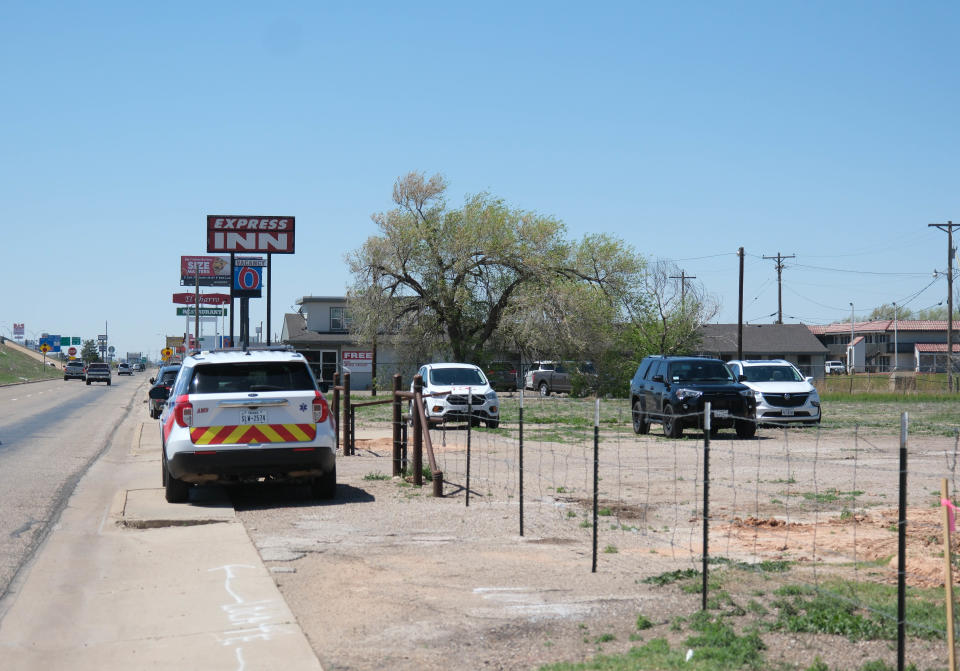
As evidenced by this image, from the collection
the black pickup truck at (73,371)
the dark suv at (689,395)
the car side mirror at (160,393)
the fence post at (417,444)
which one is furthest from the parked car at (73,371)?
the fence post at (417,444)

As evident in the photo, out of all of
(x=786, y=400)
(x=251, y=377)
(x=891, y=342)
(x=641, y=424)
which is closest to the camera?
(x=251, y=377)

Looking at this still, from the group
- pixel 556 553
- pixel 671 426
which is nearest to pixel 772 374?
pixel 671 426

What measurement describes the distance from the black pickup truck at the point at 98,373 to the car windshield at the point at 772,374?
208ft

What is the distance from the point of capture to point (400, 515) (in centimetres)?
1092

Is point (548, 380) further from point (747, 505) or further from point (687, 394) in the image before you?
point (747, 505)

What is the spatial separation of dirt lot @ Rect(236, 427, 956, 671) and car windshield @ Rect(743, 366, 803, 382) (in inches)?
415

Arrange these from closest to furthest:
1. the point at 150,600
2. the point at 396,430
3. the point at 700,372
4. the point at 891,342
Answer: the point at 150,600, the point at 396,430, the point at 700,372, the point at 891,342

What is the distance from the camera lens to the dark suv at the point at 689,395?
72.4ft

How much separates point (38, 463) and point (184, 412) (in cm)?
752

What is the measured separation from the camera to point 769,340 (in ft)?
297

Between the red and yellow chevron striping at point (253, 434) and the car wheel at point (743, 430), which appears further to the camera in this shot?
the car wheel at point (743, 430)

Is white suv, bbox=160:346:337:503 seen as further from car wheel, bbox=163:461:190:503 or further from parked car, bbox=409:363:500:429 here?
parked car, bbox=409:363:500:429

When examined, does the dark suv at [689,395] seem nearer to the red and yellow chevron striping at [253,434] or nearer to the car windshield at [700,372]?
the car windshield at [700,372]

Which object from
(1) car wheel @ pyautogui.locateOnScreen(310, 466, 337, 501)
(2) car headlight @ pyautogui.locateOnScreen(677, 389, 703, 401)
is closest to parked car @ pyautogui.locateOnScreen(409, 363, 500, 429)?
(2) car headlight @ pyautogui.locateOnScreen(677, 389, 703, 401)
